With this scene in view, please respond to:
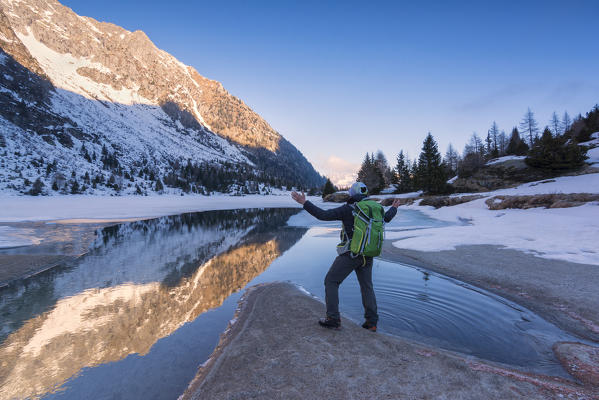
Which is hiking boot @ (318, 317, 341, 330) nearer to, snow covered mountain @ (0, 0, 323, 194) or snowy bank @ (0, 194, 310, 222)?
snowy bank @ (0, 194, 310, 222)

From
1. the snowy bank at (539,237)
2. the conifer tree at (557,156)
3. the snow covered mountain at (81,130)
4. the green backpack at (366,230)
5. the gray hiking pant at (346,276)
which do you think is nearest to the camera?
the green backpack at (366,230)

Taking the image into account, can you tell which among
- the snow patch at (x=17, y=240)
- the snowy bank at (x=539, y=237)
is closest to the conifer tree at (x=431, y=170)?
the snowy bank at (x=539, y=237)

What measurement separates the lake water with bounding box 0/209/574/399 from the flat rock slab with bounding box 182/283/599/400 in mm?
711

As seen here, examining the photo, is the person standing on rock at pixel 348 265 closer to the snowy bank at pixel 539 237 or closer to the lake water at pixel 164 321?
the lake water at pixel 164 321

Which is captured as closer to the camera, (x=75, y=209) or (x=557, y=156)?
(x=557, y=156)

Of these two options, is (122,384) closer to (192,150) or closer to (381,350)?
(381,350)

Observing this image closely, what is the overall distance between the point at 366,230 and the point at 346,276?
33.8 inches

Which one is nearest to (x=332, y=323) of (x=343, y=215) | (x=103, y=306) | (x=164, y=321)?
(x=343, y=215)

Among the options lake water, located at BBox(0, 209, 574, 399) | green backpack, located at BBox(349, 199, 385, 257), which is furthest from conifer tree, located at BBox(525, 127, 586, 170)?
green backpack, located at BBox(349, 199, 385, 257)

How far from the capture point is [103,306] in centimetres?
636

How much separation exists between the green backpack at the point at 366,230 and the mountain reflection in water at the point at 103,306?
3.75 metres

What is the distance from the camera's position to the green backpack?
14.5 ft

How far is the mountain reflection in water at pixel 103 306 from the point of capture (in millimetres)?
4127

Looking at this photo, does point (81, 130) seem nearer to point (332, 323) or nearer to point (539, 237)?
point (332, 323)
